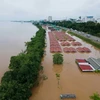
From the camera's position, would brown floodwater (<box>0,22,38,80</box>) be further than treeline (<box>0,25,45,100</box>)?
Result: Yes

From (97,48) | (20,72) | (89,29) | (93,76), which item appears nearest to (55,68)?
(93,76)

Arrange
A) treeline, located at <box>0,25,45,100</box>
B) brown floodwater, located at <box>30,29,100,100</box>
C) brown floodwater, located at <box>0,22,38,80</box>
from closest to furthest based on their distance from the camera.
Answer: treeline, located at <box>0,25,45,100</box>, brown floodwater, located at <box>30,29,100,100</box>, brown floodwater, located at <box>0,22,38,80</box>

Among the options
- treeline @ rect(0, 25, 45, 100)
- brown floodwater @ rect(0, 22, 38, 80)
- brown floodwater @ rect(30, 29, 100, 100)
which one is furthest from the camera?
brown floodwater @ rect(0, 22, 38, 80)

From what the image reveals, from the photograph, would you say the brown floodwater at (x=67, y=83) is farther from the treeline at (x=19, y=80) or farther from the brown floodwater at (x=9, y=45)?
the brown floodwater at (x=9, y=45)

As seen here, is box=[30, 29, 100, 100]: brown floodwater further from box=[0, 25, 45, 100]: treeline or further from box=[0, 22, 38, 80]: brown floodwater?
box=[0, 22, 38, 80]: brown floodwater

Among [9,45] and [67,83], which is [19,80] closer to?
[67,83]

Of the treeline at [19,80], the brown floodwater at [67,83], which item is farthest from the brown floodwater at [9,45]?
the brown floodwater at [67,83]

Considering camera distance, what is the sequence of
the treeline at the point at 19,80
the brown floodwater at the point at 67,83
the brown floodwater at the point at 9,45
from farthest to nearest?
the brown floodwater at the point at 9,45 < the brown floodwater at the point at 67,83 < the treeline at the point at 19,80

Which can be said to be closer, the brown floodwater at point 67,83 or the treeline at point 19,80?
the treeline at point 19,80

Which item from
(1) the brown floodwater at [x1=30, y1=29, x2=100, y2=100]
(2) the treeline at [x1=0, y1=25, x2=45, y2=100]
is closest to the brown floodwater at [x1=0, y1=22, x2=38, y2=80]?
(2) the treeline at [x1=0, y1=25, x2=45, y2=100]

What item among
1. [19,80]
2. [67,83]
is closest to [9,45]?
[67,83]

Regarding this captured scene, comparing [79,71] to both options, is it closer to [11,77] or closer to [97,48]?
[11,77]
